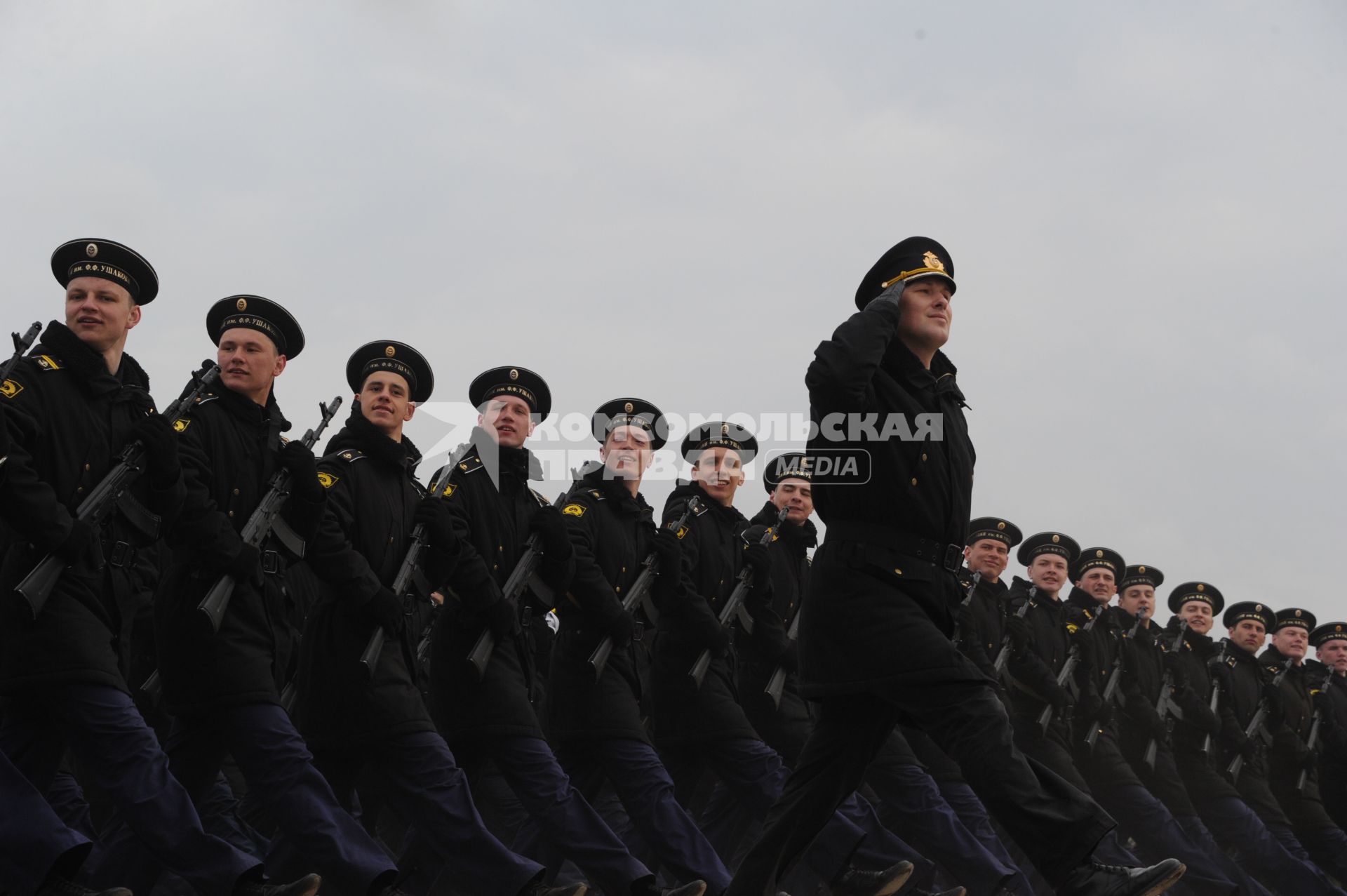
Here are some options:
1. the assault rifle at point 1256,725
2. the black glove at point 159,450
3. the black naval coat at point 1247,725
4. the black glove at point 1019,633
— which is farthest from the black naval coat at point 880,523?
the black naval coat at point 1247,725

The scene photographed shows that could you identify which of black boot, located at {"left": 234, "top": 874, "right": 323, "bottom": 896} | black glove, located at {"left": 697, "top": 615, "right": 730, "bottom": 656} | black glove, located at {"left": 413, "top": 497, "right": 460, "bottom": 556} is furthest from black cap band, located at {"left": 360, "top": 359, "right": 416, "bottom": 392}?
black boot, located at {"left": 234, "top": 874, "right": 323, "bottom": 896}

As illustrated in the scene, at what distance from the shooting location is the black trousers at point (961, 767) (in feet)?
15.1

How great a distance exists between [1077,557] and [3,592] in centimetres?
924

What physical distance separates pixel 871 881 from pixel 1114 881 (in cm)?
365

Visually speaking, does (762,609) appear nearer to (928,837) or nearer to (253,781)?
(928,837)

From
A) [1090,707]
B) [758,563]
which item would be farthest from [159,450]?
[1090,707]

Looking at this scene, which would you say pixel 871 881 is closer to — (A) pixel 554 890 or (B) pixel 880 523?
(A) pixel 554 890

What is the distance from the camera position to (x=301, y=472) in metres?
6.31

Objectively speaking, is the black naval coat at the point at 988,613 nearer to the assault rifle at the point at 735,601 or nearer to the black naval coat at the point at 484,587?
the assault rifle at the point at 735,601

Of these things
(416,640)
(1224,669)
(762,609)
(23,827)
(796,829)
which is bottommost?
(23,827)

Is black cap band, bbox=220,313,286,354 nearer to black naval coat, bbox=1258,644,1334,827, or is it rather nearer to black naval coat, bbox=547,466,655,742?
black naval coat, bbox=547,466,655,742

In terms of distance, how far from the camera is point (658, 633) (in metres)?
8.91

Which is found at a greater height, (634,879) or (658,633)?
(658,633)

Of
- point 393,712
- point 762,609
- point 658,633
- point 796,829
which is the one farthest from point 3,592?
point 762,609
